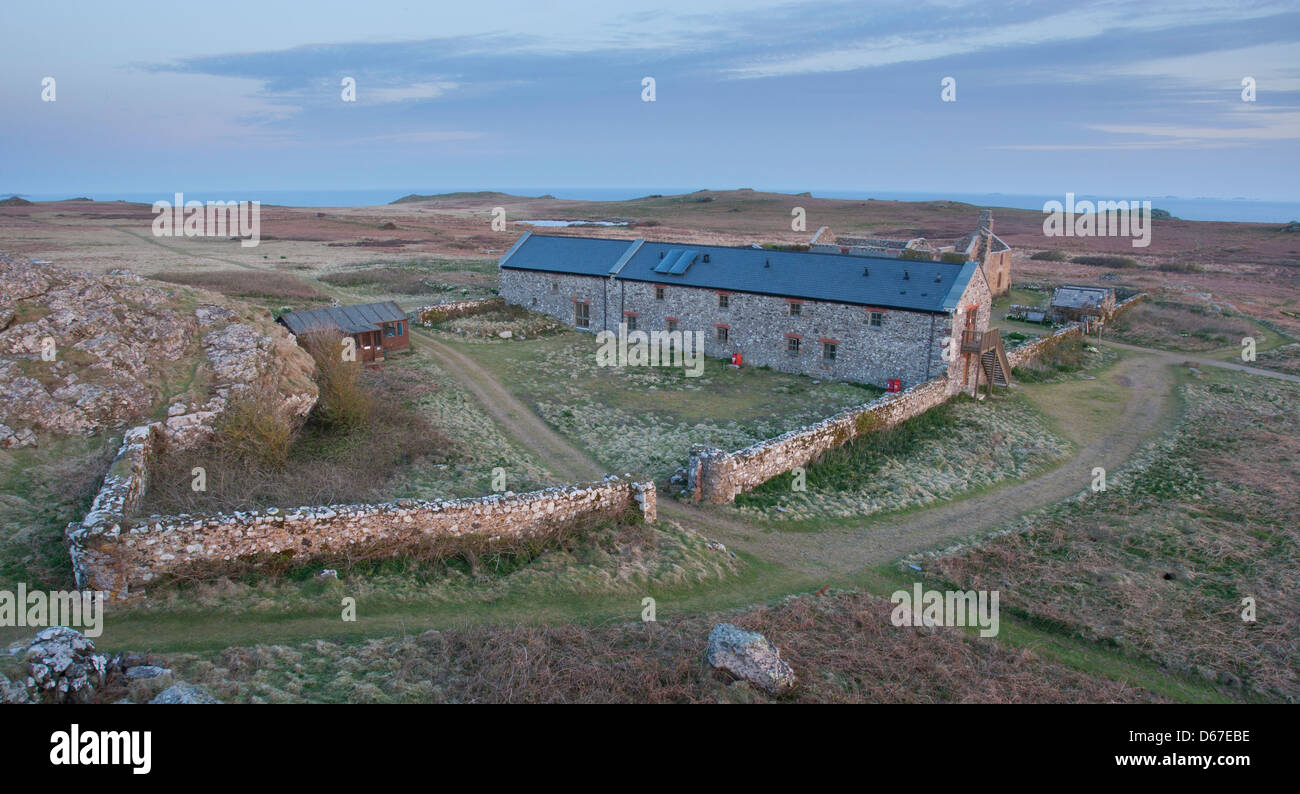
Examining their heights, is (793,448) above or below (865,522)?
above

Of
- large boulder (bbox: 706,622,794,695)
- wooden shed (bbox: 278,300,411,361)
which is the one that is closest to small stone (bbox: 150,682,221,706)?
large boulder (bbox: 706,622,794,695)

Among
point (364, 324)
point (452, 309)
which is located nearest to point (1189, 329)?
point (452, 309)

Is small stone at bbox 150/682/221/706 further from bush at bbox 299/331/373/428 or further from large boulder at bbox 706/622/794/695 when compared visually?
bush at bbox 299/331/373/428

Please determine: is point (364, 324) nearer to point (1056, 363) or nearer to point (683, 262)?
point (683, 262)

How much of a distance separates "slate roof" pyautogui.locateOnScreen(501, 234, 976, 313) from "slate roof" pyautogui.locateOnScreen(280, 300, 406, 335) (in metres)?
11.1

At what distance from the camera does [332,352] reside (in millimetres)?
24328

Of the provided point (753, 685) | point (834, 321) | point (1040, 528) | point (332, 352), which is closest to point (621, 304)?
point (834, 321)

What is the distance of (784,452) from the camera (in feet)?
70.6

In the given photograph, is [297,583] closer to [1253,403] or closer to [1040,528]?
[1040,528]

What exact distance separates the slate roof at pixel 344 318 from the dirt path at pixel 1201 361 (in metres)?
39.3

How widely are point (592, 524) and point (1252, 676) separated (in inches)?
501

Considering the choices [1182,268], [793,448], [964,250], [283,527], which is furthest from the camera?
[1182,268]

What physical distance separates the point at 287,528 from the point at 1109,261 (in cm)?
8619

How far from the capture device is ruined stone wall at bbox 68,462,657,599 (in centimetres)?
1247
